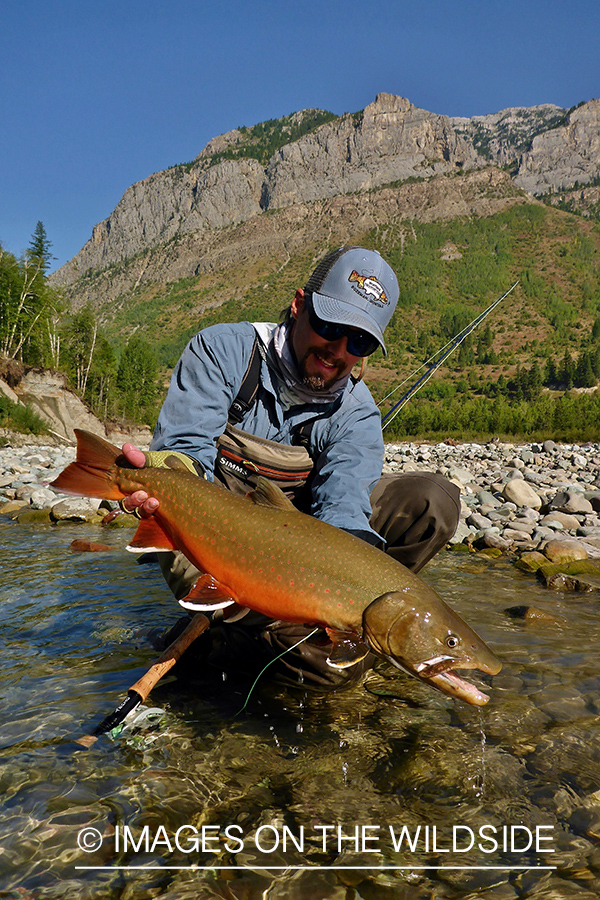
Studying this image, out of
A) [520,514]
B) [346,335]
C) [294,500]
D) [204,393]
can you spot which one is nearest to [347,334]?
[346,335]

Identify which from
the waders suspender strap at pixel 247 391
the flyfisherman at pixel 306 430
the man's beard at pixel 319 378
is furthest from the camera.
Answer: the waders suspender strap at pixel 247 391

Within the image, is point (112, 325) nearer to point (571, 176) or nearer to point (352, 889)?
point (571, 176)

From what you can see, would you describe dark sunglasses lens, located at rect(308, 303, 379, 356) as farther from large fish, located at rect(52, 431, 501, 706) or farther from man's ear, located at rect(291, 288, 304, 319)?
large fish, located at rect(52, 431, 501, 706)

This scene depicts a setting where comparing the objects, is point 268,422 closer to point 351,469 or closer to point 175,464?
point 351,469

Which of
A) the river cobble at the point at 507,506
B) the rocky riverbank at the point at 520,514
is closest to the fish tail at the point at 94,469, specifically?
the rocky riverbank at the point at 520,514

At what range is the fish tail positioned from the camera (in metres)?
2.72

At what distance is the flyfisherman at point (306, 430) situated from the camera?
10.5ft

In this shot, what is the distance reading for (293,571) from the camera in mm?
2270

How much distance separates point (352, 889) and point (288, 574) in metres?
1.02

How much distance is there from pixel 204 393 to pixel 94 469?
0.87 meters

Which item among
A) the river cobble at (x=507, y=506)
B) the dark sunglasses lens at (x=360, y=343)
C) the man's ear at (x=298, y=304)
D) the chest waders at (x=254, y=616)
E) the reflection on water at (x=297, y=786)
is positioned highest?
the man's ear at (x=298, y=304)

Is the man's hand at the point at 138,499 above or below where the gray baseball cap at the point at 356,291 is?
below

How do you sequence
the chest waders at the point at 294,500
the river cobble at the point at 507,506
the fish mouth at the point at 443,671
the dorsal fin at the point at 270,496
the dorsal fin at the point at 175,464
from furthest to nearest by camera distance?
1. the river cobble at the point at 507,506
2. the chest waders at the point at 294,500
3. the dorsal fin at the point at 175,464
4. the dorsal fin at the point at 270,496
5. the fish mouth at the point at 443,671

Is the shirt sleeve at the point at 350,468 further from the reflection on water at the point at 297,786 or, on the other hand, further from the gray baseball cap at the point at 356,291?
the reflection on water at the point at 297,786
